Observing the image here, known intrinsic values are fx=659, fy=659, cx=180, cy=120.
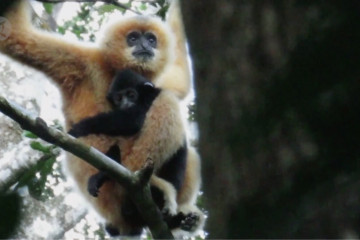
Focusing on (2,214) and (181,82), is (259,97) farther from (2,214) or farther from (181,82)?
(181,82)

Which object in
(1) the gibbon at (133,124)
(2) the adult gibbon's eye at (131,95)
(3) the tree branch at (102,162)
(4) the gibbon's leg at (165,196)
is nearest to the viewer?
(3) the tree branch at (102,162)

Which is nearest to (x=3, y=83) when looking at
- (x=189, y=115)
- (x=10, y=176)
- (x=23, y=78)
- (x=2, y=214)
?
(x=23, y=78)

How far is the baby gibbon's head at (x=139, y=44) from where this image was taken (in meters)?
6.02

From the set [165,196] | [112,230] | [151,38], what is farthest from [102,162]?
[151,38]

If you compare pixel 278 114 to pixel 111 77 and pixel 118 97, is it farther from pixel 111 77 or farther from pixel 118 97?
pixel 111 77

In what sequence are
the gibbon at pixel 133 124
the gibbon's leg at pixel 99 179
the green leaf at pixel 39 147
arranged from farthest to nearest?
the gibbon at pixel 133 124, the gibbon's leg at pixel 99 179, the green leaf at pixel 39 147

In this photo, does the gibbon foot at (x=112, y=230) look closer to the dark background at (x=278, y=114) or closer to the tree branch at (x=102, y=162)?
the tree branch at (x=102, y=162)

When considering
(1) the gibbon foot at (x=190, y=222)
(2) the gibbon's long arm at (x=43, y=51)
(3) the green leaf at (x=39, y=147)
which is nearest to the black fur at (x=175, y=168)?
(1) the gibbon foot at (x=190, y=222)

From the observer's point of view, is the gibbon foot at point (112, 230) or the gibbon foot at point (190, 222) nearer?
the gibbon foot at point (190, 222)

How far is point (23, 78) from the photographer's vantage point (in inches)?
284

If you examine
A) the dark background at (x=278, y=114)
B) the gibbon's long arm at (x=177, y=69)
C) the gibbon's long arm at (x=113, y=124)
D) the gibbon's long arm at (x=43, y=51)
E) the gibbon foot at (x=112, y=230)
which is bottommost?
the dark background at (x=278, y=114)

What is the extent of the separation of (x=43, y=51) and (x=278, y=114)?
4.88 metres

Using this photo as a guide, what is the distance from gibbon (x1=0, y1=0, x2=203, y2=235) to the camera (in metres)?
5.36

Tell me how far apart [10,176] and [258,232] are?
17.9ft
